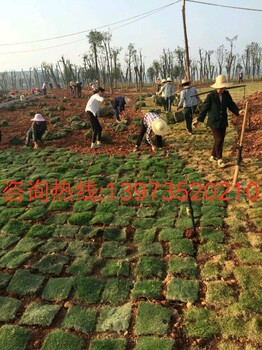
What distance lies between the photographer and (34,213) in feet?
17.9

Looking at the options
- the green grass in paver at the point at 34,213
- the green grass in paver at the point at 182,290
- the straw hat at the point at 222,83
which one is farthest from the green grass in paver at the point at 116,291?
the straw hat at the point at 222,83

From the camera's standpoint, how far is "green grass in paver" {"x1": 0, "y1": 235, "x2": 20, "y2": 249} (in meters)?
4.61

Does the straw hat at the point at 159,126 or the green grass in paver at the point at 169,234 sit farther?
the straw hat at the point at 159,126

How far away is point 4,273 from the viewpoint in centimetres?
400

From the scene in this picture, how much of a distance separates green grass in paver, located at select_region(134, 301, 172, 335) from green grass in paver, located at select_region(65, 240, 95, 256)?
124 cm

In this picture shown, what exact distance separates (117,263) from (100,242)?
23.5 inches

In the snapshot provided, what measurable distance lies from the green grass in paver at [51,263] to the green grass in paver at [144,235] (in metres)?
1.02

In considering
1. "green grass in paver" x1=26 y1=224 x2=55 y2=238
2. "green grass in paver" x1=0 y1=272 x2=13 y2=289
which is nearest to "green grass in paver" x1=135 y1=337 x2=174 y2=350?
"green grass in paver" x1=0 y1=272 x2=13 y2=289

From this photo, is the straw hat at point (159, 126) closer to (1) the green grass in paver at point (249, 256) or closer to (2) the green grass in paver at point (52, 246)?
(2) the green grass in paver at point (52, 246)

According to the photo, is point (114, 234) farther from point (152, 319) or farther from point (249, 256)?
point (249, 256)

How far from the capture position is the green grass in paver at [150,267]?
3.76 metres

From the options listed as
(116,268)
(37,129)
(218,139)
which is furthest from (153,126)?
(37,129)

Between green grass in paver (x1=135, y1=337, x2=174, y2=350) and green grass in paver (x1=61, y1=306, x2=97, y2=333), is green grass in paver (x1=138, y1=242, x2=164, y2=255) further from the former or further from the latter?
green grass in paver (x1=135, y1=337, x2=174, y2=350)

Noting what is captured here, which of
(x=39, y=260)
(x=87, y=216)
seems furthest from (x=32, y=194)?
(x=39, y=260)
